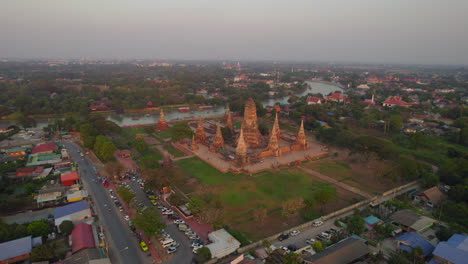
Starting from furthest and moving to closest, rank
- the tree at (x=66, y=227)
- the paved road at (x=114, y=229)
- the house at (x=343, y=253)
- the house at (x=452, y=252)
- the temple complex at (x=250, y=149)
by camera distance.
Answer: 1. the temple complex at (x=250, y=149)
2. the tree at (x=66, y=227)
3. the paved road at (x=114, y=229)
4. the house at (x=343, y=253)
5. the house at (x=452, y=252)

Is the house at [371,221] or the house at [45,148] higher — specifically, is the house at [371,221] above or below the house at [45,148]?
below

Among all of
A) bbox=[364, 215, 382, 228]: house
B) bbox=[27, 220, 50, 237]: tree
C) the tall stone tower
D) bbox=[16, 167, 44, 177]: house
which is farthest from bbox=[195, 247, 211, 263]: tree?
the tall stone tower

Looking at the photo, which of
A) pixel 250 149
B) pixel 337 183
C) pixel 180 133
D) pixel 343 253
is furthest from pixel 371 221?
pixel 180 133

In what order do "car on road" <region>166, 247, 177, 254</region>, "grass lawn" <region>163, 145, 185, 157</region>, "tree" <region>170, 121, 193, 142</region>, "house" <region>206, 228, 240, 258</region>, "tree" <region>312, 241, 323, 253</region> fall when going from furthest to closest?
"tree" <region>170, 121, 193, 142</region>, "grass lawn" <region>163, 145, 185, 157</region>, "car on road" <region>166, 247, 177, 254</region>, "tree" <region>312, 241, 323, 253</region>, "house" <region>206, 228, 240, 258</region>

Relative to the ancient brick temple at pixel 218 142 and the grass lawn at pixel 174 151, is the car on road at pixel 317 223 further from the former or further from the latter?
the grass lawn at pixel 174 151

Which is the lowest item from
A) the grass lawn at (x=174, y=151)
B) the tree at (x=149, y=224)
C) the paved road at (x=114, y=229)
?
the paved road at (x=114, y=229)

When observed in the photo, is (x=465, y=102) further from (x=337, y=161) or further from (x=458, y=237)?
(x=458, y=237)

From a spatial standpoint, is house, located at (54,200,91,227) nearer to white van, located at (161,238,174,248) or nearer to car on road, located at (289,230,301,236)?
white van, located at (161,238,174,248)

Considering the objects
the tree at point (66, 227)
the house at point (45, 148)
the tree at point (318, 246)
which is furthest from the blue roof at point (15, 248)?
the house at point (45, 148)
